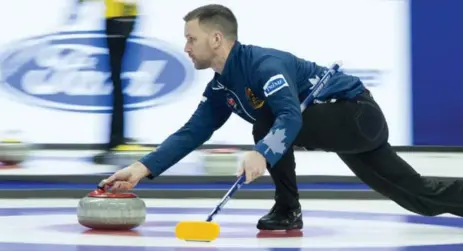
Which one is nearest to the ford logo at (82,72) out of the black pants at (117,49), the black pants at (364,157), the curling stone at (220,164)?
the black pants at (117,49)

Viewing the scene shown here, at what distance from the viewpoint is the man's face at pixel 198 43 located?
360 cm

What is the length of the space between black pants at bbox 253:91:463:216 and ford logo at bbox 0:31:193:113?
3.43 meters

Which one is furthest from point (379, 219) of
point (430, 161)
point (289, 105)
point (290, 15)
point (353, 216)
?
point (290, 15)

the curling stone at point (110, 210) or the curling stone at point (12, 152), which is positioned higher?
the curling stone at point (110, 210)

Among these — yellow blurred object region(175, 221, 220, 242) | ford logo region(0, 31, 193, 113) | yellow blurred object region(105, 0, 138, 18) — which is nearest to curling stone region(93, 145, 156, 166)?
yellow blurred object region(105, 0, 138, 18)

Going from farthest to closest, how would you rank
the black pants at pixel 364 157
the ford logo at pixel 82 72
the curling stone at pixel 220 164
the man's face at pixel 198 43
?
1. the ford logo at pixel 82 72
2. the curling stone at pixel 220 164
3. the black pants at pixel 364 157
4. the man's face at pixel 198 43

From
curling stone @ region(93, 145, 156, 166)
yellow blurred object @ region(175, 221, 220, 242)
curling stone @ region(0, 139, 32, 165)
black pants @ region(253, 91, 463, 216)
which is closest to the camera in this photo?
yellow blurred object @ region(175, 221, 220, 242)

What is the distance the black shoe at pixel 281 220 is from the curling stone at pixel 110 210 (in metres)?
0.45

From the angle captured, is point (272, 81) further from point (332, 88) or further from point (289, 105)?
point (332, 88)

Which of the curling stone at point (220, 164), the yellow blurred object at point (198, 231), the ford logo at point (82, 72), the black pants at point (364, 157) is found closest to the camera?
the yellow blurred object at point (198, 231)

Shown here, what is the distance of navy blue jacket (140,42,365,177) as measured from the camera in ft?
10.9

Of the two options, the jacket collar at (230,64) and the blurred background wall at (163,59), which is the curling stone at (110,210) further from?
the blurred background wall at (163,59)

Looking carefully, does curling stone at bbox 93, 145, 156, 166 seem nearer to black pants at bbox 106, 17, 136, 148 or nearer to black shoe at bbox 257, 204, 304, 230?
black pants at bbox 106, 17, 136, 148

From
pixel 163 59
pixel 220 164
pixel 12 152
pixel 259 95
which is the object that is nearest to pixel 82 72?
pixel 163 59
